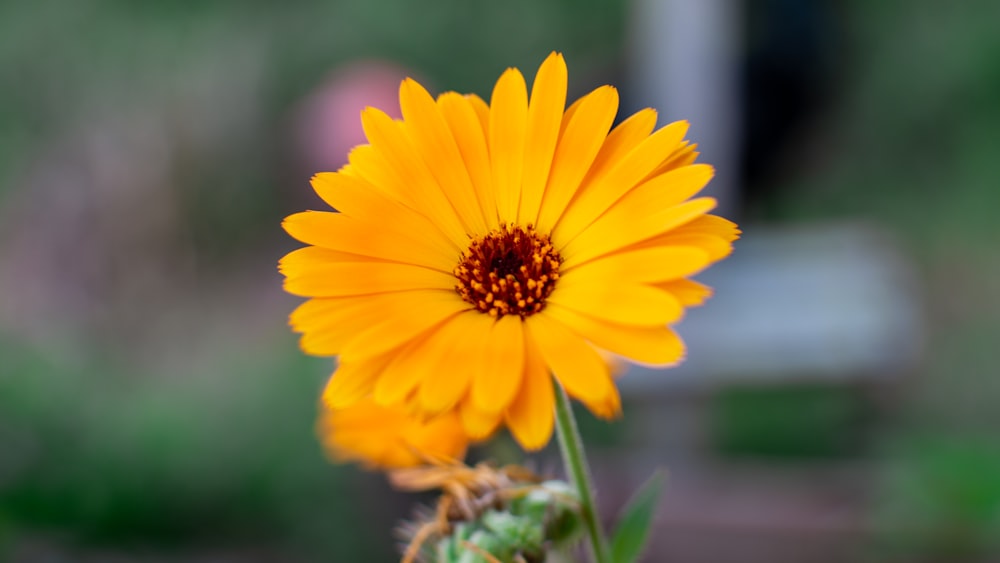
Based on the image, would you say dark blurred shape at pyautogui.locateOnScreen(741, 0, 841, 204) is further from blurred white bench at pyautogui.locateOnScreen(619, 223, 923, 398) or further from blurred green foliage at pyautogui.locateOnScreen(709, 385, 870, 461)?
blurred green foliage at pyautogui.locateOnScreen(709, 385, 870, 461)

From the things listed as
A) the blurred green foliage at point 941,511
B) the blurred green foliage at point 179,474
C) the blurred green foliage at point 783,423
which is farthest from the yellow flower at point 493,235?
the blurred green foliage at point 783,423

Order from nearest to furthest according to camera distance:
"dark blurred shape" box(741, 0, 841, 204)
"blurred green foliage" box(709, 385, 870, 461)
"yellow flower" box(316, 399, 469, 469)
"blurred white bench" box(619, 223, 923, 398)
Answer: "yellow flower" box(316, 399, 469, 469), "blurred white bench" box(619, 223, 923, 398), "blurred green foliage" box(709, 385, 870, 461), "dark blurred shape" box(741, 0, 841, 204)

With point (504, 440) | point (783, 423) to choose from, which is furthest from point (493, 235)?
point (783, 423)

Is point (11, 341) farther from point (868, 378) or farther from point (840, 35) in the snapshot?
point (840, 35)

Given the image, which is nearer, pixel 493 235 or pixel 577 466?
pixel 577 466

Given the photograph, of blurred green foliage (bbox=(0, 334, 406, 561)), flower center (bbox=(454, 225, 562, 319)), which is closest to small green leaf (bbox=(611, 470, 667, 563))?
flower center (bbox=(454, 225, 562, 319))

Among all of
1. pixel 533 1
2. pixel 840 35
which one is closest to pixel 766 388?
pixel 840 35

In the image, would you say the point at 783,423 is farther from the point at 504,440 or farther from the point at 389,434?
the point at 389,434
